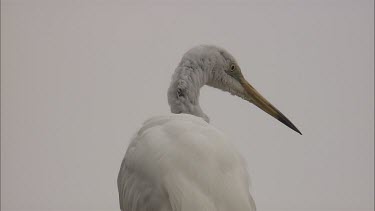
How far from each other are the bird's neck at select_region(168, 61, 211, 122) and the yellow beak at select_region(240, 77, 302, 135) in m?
0.34

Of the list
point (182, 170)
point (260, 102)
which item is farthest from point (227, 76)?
point (182, 170)

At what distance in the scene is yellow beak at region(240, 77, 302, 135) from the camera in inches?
119

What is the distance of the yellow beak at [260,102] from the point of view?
9.89ft

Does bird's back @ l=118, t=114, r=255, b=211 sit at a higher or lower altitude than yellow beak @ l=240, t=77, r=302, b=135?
lower

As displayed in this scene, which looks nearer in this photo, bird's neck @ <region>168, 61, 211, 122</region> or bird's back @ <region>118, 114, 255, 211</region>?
bird's back @ <region>118, 114, 255, 211</region>

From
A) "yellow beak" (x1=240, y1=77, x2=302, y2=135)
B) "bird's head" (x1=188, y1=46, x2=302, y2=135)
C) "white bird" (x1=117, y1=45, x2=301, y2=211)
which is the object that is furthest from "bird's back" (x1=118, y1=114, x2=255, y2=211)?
"yellow beak" (x1=240, y1=77, x2=302, y2=135)

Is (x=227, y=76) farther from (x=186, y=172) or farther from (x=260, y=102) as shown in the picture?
(x=186, y=172)

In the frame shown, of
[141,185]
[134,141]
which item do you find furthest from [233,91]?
[141,185]

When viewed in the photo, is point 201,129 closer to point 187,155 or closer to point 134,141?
point 187,155

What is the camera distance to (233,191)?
74.6 inches

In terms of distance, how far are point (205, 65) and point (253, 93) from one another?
0.34 meters

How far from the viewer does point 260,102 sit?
3031mm

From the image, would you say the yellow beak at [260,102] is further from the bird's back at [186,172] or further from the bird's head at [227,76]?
the bird's back at [186,172]

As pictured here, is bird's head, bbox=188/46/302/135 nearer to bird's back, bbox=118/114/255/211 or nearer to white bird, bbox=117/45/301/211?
white bird, bbox=117/45/301/211
